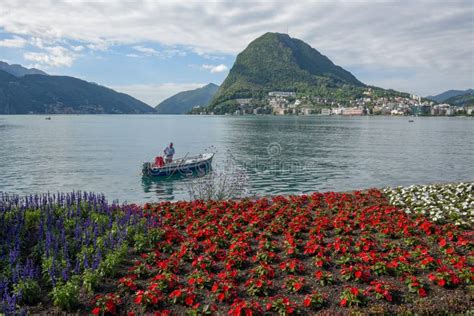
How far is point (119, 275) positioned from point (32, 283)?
1.99 meters

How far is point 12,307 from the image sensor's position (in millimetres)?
7363

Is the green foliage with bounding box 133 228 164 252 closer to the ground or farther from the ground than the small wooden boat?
farther from the ground

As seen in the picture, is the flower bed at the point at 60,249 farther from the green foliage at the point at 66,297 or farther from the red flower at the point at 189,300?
the red flower at the point at 189,300


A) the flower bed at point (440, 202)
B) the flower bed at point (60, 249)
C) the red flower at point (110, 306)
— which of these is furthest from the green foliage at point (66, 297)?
the flower bed at point (440, 202)

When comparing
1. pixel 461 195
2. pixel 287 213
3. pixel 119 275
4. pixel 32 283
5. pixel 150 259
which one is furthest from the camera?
pixel 461 195

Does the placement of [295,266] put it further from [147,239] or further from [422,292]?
[147,239]

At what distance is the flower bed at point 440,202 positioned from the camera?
1463cm

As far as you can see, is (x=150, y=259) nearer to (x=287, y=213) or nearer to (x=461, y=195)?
(x=287, y=213)

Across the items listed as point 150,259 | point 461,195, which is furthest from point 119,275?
point 461,195

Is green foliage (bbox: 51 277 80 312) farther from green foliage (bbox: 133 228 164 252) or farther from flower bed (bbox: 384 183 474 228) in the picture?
flower bed (bbox: 384 183 474 228)

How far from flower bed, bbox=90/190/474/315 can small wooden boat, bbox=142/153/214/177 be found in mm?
23384

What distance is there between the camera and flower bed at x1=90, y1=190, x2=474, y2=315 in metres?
8.35

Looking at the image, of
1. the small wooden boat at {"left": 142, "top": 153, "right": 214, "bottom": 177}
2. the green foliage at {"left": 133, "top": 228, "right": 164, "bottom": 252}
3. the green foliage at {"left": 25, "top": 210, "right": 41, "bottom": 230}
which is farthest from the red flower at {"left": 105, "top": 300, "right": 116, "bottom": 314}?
the small wooden boat at {"left": 142, "top": 153, "right": 214, "bottom": 177}

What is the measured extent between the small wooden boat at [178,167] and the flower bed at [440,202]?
2389 cm
